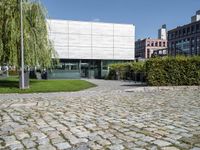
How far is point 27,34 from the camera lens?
22.5m

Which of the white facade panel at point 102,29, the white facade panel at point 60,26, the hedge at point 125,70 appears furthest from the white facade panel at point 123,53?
the hedge at point 125,70

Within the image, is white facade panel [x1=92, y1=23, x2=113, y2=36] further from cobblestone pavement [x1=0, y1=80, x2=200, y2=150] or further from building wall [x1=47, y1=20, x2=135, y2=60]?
cobblestone pavement [x1=0, y1=80, x2=200, y2=150]

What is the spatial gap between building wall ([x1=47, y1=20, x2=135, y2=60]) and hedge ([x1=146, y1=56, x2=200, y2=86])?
31020 millimetres

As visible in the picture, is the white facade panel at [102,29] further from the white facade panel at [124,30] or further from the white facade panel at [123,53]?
the white facade panel at [123,53]

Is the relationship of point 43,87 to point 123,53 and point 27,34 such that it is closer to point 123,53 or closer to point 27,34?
point 27,34

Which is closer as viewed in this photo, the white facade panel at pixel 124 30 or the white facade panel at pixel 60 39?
the white facade panel at pixel 60 39

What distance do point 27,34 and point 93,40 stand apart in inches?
1356

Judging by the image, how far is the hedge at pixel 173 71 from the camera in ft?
80.4

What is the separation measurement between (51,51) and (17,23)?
3.38 meters

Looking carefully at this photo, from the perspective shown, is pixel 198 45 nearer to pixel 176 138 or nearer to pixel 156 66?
pixel 156 66

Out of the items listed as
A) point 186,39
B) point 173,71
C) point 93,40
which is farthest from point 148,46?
point 173,71

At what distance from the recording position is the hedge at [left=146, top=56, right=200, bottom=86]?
24516mm

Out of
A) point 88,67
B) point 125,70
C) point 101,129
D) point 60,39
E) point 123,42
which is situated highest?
point 60,39

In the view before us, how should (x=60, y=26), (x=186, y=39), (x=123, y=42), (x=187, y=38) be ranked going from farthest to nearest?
(x=186, y=39) < (x=187, y=38) < (x=123, y=42) < (x=60, y=26)
